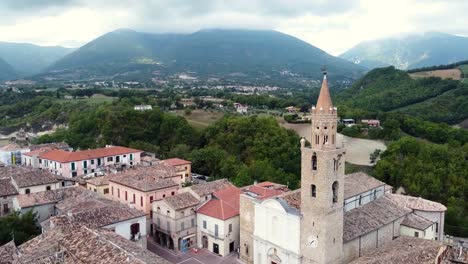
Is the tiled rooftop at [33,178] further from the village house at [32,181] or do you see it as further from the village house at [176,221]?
the village house at [176,221]

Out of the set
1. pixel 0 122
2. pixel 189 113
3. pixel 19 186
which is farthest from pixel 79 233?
pixel 0 122

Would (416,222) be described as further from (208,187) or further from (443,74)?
(443,74)

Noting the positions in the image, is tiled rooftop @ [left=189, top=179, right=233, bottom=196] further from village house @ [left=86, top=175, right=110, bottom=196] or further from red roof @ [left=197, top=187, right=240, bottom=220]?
village house @ [left=86, top=175, right=110, bottom=196]

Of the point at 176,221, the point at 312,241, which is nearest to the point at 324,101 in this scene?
the point at 312,241

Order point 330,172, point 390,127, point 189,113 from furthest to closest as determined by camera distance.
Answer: point 189,113
point 390,127
point 330,172

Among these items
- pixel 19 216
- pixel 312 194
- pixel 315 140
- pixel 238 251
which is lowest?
pixel 238 251

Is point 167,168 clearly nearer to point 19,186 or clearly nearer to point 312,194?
point 19,186

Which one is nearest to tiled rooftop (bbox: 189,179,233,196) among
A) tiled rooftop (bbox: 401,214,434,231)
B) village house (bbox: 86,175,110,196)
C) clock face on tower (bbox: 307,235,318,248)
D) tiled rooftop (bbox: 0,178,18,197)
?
village house (bbox: 86,175,110,196)
